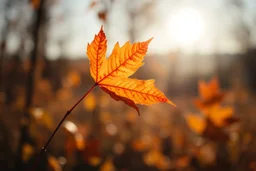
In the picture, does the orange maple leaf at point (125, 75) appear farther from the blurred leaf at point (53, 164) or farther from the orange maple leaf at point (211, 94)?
the orange maple leaf at point (211, 94)

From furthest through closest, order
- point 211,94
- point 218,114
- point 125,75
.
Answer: point 218,114 < point 211,94 < point 125,75

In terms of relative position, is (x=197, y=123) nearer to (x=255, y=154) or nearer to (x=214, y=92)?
(x=214, y=92)

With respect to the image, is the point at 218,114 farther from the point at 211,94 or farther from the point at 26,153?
the point at 26,153

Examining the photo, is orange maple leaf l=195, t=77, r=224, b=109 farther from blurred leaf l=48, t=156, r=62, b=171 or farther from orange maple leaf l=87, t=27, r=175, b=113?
orange maple leaf l=87, t=27, r=175, b=113

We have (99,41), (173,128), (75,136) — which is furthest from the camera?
(173,128)

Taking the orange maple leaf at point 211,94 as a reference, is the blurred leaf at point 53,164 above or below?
below

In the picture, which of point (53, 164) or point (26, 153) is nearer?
point (53, 164)

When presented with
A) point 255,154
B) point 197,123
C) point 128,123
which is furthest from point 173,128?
point 197,123

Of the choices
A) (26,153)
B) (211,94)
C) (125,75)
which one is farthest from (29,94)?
(125,75)

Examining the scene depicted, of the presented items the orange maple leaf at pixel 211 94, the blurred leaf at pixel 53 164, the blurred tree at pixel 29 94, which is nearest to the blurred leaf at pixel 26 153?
the blurred tree at pixel 29 94
